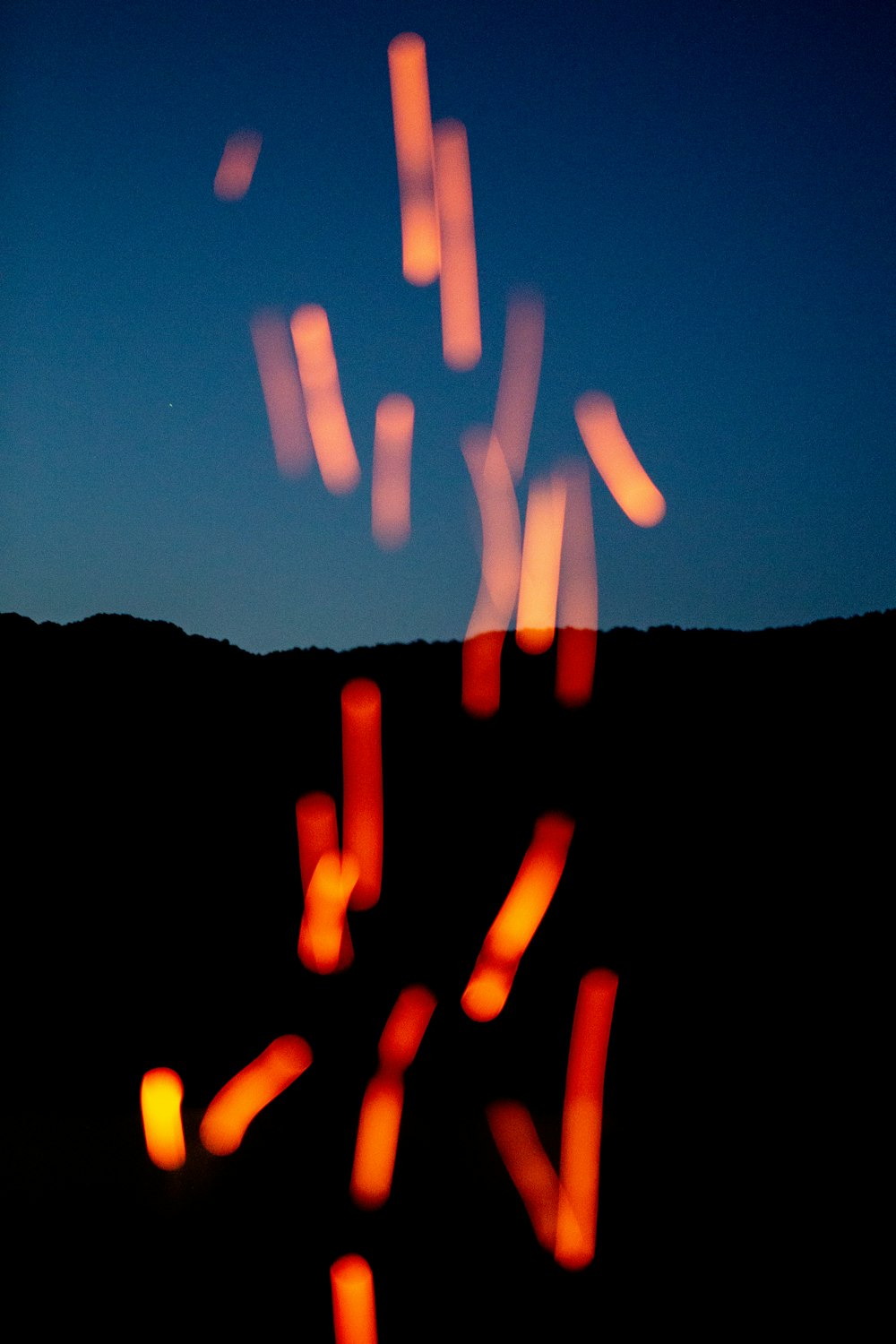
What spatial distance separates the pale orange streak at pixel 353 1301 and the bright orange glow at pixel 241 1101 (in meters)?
0.56

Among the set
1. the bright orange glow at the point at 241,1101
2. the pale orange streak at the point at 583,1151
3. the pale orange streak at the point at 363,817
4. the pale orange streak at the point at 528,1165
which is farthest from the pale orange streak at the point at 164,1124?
the pale orange streak at the point at 583,1151

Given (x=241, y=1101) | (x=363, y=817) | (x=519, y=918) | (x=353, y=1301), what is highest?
(x=363, y=817)

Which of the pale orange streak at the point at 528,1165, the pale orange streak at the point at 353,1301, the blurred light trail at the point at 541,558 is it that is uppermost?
the blurred light trail at the point at 541,558

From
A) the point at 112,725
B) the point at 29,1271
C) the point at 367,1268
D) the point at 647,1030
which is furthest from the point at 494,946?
the point at 112,725

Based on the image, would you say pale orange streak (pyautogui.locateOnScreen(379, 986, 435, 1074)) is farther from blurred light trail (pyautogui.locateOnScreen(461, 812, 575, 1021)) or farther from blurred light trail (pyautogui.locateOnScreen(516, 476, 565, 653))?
blurred light trail (pyautogui.locateOnScreen(516, 476, 565, 653))

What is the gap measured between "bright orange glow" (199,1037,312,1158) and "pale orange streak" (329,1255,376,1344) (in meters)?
0.56

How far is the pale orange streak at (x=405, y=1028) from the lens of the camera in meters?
3.52

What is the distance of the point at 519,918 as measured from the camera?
157 inches

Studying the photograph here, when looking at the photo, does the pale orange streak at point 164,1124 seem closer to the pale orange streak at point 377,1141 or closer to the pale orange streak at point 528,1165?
the pale orange streak at point 377,1141

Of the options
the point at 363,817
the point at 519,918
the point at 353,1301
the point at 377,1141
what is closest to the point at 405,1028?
the point at 519,918

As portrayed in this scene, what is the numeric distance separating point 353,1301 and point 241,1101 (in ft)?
2.81

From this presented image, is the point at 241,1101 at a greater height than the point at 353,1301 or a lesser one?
greater

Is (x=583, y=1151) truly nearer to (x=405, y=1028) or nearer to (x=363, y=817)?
(x=363, y=817)

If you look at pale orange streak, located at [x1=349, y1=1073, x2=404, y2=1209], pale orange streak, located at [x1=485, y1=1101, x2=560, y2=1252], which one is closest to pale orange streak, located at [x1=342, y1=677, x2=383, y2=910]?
pale orange streak, located at [x1=349, y1=1073, x2=404, y2=1209]
